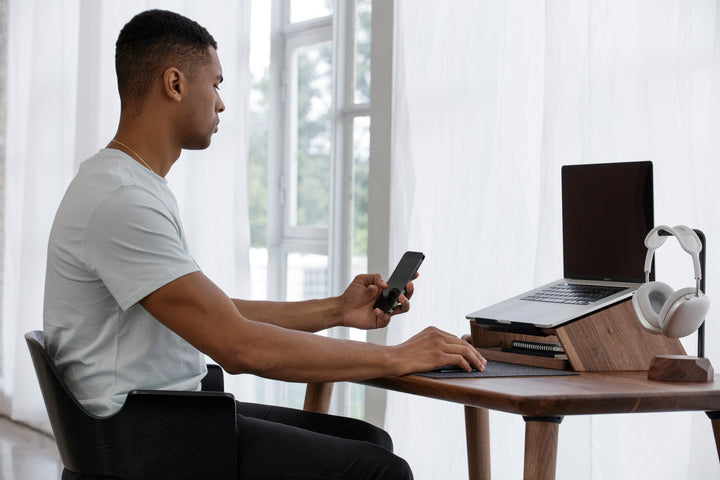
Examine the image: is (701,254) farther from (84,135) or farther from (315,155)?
(84,135)

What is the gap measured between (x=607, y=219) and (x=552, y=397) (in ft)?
2.03

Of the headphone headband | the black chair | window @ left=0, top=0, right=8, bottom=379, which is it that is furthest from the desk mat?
window @ left=0, top=0, right=8, bottom=379

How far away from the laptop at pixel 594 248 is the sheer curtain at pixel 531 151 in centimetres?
38

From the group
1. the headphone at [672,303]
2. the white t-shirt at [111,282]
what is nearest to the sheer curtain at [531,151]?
the headphone at [672,303]

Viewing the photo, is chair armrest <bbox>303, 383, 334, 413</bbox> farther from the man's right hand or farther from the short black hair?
the short black hair

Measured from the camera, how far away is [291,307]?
2150mm

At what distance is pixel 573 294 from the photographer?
1785mm

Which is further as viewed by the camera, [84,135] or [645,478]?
[84,135]

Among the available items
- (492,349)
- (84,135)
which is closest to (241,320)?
(492,349)

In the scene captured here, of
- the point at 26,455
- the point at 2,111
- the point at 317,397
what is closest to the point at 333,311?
the point at 317,397

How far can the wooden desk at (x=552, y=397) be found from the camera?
1.34 meters

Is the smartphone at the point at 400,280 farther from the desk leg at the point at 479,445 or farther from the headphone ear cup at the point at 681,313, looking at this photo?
→ the headphone ear cup at the point at 681,313

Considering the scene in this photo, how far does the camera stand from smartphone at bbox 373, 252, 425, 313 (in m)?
1.94

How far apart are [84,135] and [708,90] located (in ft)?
10.8
